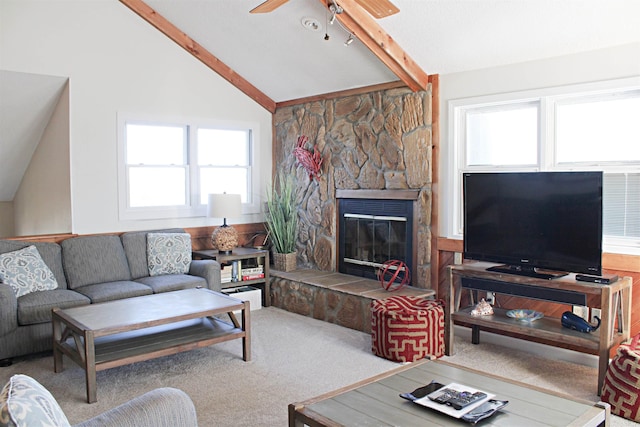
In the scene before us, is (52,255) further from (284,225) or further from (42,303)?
(284,225)

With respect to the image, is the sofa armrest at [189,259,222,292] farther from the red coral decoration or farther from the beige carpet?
the red coral decoration

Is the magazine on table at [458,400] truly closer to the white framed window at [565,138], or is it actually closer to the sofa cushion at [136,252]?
the white framed window at [565,138]

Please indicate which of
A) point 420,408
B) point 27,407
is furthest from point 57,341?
point 420,408

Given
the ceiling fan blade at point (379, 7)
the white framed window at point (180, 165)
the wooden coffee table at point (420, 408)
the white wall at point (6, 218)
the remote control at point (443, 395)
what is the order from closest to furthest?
the wooden coffee table at point (420, 408) → the remote control at point (443, 395) → the ceiling fan blade at point (379, 7) → the white framed window at point (180, 165) → the white wall at point (6, 218)

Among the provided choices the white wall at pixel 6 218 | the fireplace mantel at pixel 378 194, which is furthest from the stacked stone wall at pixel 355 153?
the white wall at pixel 6 218

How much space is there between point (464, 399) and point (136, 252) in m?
3.87

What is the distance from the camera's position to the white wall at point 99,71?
483cm

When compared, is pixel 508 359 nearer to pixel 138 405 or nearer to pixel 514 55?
pixel 514 55

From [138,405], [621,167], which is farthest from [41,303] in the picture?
[621,167]

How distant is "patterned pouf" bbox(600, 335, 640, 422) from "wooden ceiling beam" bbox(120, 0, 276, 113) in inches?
183

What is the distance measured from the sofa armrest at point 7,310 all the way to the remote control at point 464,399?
331 cm

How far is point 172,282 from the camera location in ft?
16.1

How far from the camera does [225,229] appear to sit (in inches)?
227

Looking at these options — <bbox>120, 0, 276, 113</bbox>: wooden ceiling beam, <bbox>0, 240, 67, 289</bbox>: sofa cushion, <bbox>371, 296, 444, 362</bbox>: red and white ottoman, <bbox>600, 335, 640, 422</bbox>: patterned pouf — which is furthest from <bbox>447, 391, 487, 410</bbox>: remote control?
<bbox>120, 0, 276, 113</bbox>: wooden ceiling beam
